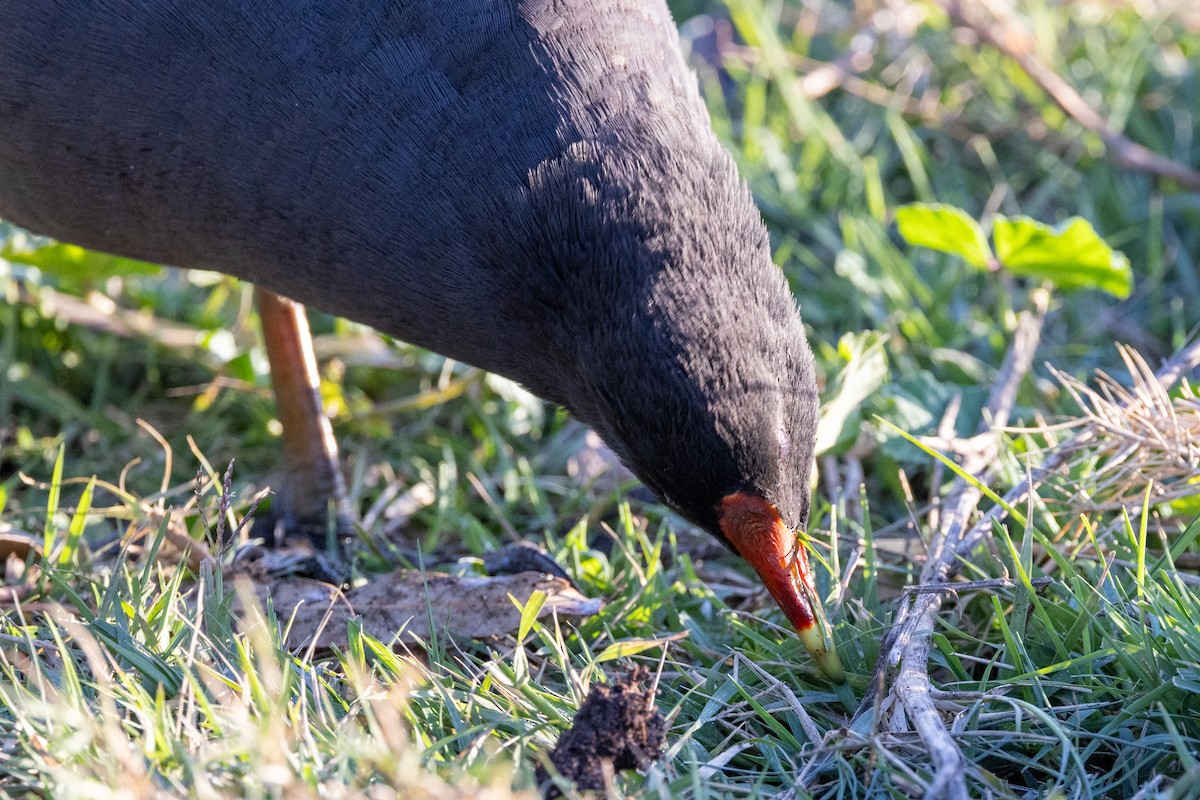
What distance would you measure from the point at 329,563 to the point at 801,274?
1981 mm

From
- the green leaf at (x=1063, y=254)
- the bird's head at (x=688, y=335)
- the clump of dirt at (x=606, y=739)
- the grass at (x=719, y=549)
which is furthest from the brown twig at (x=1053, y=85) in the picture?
the clump of dirt at (x=606, y=739)

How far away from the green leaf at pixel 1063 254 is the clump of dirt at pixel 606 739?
194 cm

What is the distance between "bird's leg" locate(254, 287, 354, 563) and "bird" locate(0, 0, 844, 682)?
72 cm

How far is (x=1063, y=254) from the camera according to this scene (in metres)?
3.31

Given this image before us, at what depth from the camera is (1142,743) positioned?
2020mm

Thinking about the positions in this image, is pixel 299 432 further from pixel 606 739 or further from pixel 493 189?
pixel 606 739

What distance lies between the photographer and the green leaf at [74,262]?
339 cm

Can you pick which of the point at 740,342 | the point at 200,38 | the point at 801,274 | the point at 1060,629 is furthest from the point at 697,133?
the point at 801,274

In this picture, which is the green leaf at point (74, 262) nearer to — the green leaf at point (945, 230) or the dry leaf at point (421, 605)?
the dry leaf at point (421, 605)

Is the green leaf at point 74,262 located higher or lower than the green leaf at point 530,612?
higher

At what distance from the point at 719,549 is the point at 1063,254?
1232 millimetres

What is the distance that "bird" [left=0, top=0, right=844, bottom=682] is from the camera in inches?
85.2

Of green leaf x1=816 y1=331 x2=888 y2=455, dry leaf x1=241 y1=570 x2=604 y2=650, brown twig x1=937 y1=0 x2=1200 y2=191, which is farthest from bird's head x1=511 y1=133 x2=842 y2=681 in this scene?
brown twig x1=937 y1=0 x2=1200 y2=191

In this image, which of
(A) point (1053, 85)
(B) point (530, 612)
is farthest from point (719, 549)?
(A) point (1053, 85)
